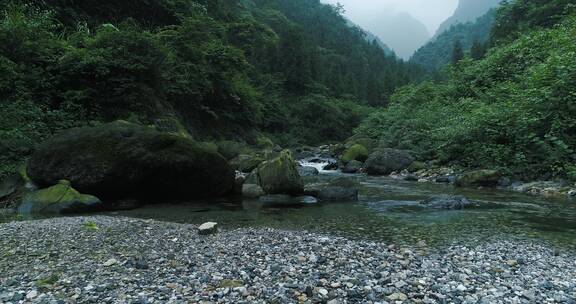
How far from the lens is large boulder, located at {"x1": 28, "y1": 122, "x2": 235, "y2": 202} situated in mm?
11875

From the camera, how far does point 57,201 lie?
11.1 metres

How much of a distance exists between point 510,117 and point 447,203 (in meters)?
8.96

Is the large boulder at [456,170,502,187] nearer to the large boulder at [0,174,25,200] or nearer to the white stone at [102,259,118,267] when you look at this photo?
the white stone at [102,259,118,267]

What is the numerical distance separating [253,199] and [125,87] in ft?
30.9

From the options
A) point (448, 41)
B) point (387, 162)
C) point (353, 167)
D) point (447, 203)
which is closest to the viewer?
point (447, 203)

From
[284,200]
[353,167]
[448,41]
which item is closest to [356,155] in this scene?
[353,167]

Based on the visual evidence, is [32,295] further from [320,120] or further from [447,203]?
[320,120]

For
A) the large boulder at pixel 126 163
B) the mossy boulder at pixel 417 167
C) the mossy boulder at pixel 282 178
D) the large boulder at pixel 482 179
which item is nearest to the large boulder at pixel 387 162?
the mossy boulder at pixel 417 167

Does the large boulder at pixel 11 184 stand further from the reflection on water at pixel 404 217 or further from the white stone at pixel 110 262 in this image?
the white stone at pixel 110 262

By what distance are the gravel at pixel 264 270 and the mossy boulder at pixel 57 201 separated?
3.07m

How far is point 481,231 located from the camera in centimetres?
860

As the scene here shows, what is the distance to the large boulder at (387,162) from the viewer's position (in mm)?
22453

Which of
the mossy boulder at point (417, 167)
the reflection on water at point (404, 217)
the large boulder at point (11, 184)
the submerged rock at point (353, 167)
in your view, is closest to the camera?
the reflection on water at point (404, 217)

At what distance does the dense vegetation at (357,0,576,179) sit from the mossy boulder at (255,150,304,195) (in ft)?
31.1
